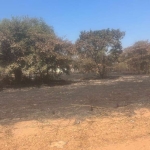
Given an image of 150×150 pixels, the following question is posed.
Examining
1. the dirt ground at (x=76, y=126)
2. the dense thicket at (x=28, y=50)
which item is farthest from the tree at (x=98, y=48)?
the dirt ground at (x=76, y=126)

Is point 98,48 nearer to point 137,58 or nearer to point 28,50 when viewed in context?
point 137,58

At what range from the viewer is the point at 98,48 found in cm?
2923

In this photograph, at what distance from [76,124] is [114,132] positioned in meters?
1.35

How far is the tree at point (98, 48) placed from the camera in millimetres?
28594

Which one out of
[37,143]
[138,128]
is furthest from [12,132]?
[138,128]

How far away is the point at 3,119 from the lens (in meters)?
8.45

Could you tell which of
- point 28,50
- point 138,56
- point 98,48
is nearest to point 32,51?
point 28,50

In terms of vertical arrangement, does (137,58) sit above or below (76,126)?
above

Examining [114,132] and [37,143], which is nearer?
[37,143]

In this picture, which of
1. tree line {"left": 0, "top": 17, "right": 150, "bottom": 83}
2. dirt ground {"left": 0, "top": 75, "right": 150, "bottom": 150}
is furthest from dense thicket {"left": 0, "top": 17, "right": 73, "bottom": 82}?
dirt ground {"left": 0, "top": 75, "right": 150, "bottom": 150}

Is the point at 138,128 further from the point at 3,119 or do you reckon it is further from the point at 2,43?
the point at 2,43

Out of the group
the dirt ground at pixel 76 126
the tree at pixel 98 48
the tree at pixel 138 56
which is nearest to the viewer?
the dirt ground at pixel 76 126

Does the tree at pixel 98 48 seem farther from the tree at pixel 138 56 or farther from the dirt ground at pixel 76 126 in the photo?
the dirt ground at pixel 76 126

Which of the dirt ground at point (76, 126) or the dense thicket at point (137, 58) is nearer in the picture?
the dirt ground at point (76, 126)
